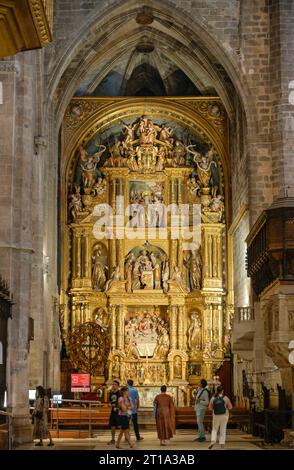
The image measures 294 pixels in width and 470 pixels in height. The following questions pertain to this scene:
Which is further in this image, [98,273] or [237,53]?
[98,273]

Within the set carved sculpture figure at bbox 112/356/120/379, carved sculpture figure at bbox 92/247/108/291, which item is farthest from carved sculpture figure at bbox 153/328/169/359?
carved sculpture figure at bbox 92/247/108/291

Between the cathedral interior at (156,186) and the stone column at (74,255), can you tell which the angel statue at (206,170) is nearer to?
the cathedral interior at (156,186)

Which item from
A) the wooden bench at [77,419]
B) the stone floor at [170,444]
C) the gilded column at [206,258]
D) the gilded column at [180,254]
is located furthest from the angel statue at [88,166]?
the stone floor at [170,444]

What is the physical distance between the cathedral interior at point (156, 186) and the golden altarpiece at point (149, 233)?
0.05 meters

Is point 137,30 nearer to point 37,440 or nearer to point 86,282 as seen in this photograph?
point 86,282

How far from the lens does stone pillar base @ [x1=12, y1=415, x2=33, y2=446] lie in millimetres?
19219

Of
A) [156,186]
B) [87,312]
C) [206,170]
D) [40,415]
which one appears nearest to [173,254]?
[156,186]

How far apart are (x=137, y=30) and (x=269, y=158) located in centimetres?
727

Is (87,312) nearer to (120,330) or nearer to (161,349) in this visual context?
(120,330)

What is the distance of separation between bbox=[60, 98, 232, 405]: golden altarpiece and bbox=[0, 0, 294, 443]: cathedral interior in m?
0.05

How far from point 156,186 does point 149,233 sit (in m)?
1.72

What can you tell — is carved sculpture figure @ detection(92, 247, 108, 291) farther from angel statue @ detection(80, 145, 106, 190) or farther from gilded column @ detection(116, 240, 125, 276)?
angel statue @ detection(80, 145, 106, 190)

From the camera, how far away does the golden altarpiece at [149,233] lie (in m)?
32.6

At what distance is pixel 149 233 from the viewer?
33.6 metres
